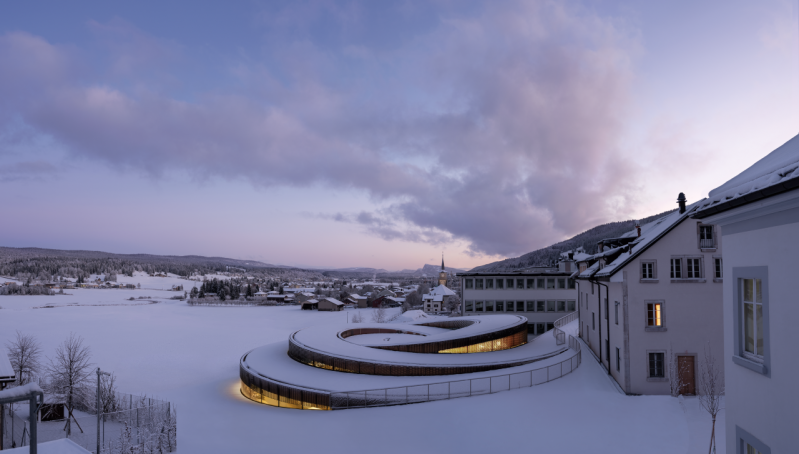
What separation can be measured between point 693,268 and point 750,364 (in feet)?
67.5

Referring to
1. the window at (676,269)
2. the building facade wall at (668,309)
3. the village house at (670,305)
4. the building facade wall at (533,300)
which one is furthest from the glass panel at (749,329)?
the building facade wall at (533,300)

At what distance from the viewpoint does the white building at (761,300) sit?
6.60m

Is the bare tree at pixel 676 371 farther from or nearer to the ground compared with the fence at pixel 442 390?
farther from the ground

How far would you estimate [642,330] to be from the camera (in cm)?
2522

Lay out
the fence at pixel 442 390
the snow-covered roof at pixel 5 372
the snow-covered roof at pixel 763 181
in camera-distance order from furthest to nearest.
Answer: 1. the fence at pixel 442 390
2. the snow-covered roof at pixel 5 372
3. the snow-covered roof at pixel 763 181

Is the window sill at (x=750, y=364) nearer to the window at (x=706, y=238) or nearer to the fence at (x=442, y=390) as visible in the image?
the fence at (x=442, y=390)

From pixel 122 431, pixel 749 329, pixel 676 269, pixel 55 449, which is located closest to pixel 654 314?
pixel 676 269

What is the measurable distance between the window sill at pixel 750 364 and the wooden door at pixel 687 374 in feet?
65.6

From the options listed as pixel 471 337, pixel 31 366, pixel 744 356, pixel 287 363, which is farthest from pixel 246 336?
pixel 744 356

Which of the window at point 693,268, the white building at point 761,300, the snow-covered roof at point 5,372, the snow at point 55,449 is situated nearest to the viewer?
the white building at point 761,300

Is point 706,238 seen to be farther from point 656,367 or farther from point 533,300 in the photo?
point 533,300

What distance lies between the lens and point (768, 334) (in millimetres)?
7156

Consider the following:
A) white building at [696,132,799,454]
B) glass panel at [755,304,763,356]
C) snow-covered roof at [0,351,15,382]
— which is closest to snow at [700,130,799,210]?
white building at [696,132,799,454]

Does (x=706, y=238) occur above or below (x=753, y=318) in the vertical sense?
above
